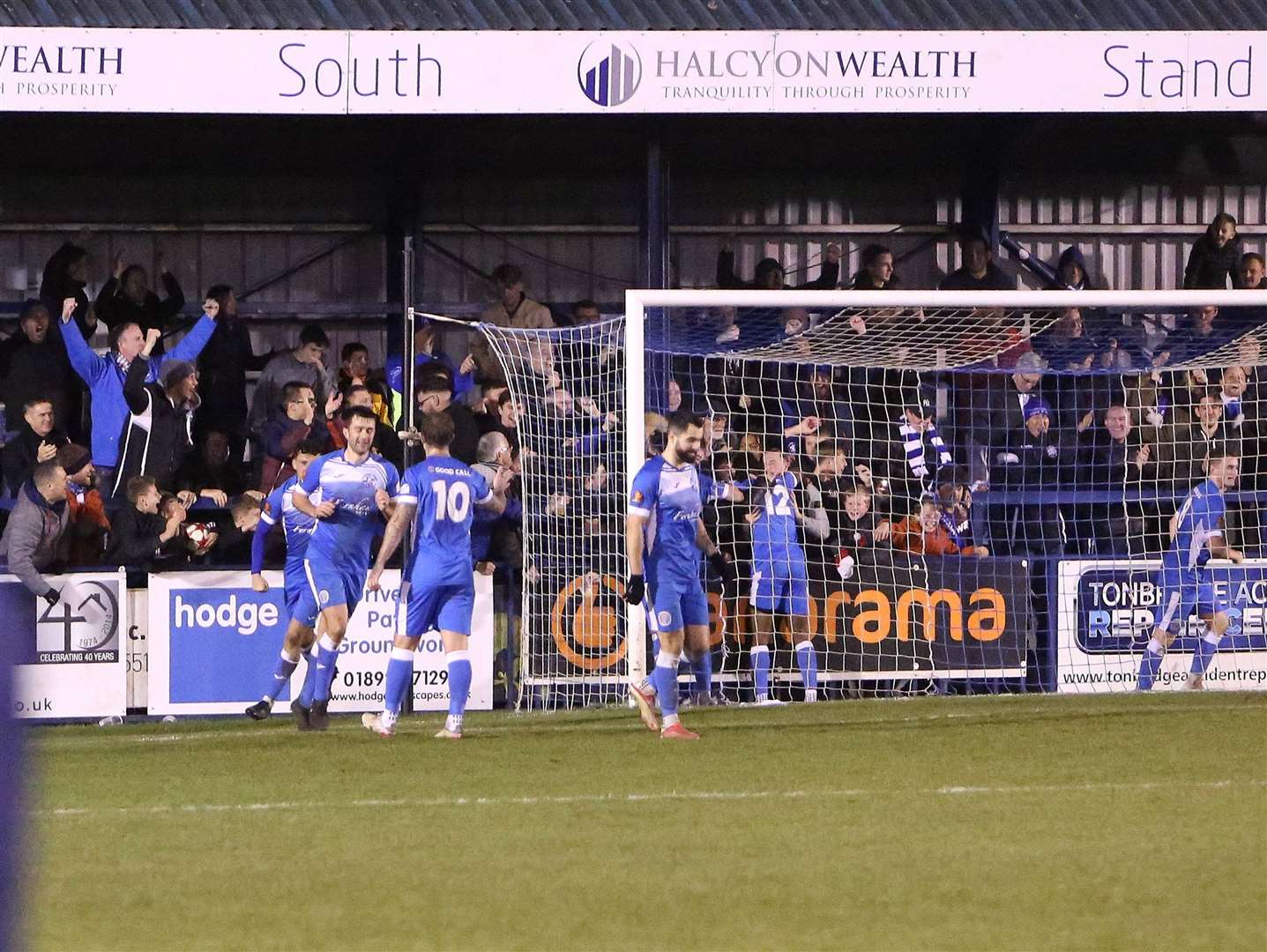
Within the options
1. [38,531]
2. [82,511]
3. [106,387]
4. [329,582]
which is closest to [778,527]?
[329,582]

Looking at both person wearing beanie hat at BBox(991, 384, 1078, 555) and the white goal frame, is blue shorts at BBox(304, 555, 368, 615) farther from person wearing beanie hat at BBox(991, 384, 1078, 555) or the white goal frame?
person wearing beanie hat at BBox(991, 384, 1078, 555)

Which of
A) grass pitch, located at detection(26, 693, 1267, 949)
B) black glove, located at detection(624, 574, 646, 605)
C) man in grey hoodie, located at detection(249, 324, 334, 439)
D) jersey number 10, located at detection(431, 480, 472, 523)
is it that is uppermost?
man in grey hoodie, located at detection(249, 324, 334, 439)

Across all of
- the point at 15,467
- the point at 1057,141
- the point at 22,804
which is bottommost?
the point at 22,804

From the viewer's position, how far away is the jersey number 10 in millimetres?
11211

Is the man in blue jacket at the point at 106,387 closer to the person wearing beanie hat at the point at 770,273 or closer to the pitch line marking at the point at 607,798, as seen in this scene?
the person wearing beanie hat at the point at 770,273

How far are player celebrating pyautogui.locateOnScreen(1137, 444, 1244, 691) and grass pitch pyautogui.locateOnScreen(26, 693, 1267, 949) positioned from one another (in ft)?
5.30

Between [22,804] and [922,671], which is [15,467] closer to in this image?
[922,671]

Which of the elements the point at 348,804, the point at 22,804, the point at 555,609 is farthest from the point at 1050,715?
the point at 22,804

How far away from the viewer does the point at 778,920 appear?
607 cm

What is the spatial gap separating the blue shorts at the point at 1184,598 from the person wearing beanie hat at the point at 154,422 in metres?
7.00

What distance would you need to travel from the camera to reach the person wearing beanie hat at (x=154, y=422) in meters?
13.9

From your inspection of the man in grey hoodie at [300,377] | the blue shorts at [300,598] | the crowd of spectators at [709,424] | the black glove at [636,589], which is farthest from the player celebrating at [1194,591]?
the man in grey hoodie at [300,377]

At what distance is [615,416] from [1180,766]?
549cm

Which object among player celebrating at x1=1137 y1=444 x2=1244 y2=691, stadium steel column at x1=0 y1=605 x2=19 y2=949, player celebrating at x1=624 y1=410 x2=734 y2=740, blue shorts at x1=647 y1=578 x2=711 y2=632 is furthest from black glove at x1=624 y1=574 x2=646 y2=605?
stadium steel column at x1=0 y1=605 x2=19 y2=949
